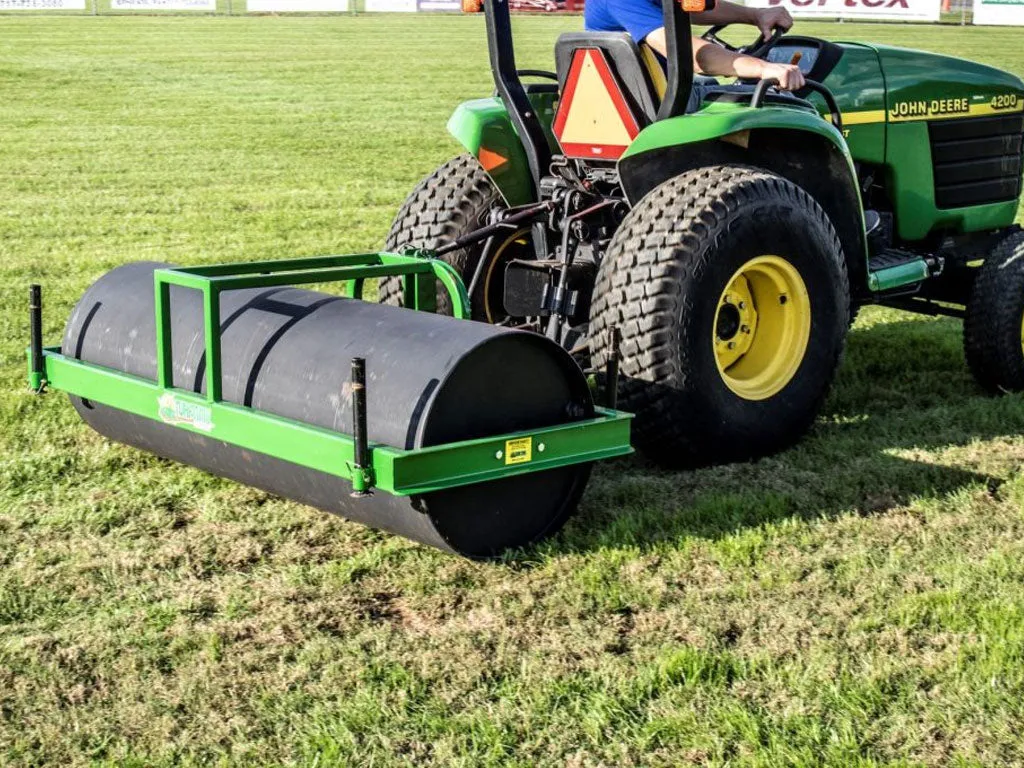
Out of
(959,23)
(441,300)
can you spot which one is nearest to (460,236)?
(441,300)

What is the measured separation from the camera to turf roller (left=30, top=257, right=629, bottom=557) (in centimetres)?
424

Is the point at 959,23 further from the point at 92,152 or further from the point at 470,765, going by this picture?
the point at 470,765

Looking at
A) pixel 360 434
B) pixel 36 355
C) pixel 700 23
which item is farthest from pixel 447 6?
pixel 360 434

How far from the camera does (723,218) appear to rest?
5172 millimetres

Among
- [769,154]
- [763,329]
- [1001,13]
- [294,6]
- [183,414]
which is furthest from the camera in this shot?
[294,6]

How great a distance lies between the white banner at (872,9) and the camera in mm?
42562

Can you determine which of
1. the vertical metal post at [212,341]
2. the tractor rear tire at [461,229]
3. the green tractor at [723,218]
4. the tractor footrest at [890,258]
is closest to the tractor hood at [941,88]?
the green tractor at [723,218]

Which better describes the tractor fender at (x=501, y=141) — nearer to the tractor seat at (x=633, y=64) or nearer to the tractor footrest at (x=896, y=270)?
the tractor seat at (x=633, y=64)

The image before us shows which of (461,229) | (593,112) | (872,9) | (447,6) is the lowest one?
(461,229)

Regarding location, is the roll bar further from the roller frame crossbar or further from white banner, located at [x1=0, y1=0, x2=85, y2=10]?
white banner, located at [x1=0, y1=0, x2=85, y2=10]

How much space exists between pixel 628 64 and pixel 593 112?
24 cm

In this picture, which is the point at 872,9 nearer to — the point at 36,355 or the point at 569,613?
the point at 36,355

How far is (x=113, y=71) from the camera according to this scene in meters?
23.9

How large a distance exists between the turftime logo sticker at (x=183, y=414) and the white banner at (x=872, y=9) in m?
39.8
